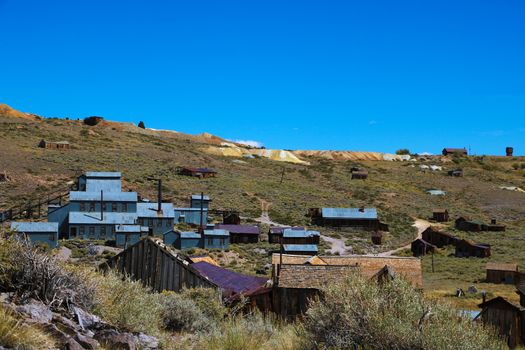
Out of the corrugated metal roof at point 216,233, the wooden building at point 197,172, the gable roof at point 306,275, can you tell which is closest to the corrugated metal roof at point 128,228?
the corrugated metal roof at point 216,233

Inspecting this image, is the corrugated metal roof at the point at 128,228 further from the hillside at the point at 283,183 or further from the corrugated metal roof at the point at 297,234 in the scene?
the corrugated metal roof at the point at 297,234

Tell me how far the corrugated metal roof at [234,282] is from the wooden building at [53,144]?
7392cm

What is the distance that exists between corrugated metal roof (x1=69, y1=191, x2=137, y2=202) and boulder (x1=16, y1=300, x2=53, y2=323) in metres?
48.5

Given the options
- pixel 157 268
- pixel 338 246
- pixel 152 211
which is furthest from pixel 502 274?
pixel 152 211

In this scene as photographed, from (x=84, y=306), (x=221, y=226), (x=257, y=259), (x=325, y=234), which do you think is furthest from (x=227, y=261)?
(x=84, y=306)

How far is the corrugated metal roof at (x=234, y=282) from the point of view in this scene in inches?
734

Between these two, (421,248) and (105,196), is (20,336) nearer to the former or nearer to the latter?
(105,196)

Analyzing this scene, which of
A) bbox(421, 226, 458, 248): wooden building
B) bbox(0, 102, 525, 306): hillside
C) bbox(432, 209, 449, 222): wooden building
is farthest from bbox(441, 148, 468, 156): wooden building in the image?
bbox(421, 226, 458, 248): wooden building

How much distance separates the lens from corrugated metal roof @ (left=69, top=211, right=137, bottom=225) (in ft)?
172

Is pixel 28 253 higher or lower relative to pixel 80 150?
lower

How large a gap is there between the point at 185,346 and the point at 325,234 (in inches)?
2113

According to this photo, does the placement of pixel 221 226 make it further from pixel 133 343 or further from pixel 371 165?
pixel 371 165

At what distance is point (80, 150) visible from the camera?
303ft

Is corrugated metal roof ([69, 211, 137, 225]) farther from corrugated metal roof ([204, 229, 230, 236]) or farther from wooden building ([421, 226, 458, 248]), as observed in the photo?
wooden building ([421, 226, 458, 248])
